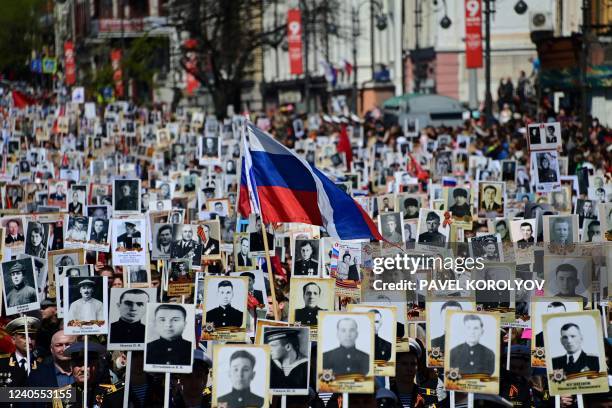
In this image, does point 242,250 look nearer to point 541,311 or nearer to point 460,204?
point 460,204

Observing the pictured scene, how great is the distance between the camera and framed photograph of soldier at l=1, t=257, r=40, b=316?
12.7 meters

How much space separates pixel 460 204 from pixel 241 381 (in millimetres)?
9925

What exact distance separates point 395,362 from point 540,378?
4.42 feet

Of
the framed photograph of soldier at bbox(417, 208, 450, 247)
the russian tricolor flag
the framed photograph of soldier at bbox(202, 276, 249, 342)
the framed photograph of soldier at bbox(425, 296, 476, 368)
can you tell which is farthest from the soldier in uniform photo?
the framed photograph of soldier at bbox(417, 208, 450, 247)

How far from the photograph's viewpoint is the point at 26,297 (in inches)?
503

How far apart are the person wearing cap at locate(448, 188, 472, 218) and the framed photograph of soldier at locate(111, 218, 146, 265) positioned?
377 centimetres

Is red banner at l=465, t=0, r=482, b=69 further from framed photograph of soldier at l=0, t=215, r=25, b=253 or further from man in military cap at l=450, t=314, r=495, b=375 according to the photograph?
man in military cap at l=450, t=314, r=495, b=375

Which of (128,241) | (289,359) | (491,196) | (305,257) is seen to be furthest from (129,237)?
(289,359)

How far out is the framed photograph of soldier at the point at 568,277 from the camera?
11.4 m

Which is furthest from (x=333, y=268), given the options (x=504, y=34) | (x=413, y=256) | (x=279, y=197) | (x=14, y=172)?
(x=504, y=34)

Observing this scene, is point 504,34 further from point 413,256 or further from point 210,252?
point 413,256

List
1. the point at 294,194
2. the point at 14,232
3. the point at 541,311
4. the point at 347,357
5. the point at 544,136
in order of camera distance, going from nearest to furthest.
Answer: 1. the point at 347,357
2. the point at 541,311
3. the point at 294,194
4. the point at 14,232
5. the point at 544,136

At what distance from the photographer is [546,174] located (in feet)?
67.0

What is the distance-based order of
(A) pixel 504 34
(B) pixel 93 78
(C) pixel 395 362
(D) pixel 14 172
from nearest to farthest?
(C) pixel 395 362 < (D) pixel 14 172 < (A) pixel 504 34 < (B) pixel 93 78
